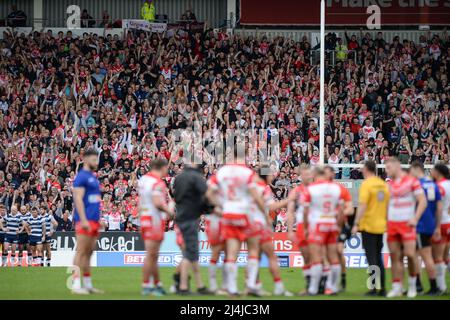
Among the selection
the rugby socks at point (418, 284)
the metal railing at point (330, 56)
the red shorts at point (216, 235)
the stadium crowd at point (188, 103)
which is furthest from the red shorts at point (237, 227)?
the metal railing at point (330, 56)

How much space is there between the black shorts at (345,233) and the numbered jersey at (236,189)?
250cm

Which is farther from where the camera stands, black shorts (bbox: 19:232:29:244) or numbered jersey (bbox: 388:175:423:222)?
black shorts (bbox: 19:232:29:244)

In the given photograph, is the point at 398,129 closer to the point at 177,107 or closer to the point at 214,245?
the point at 177,107

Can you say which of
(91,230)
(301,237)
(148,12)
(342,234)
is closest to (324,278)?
(301,237)

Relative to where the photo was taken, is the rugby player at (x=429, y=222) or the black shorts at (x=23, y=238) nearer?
the rugby player at (x=429, y=222)

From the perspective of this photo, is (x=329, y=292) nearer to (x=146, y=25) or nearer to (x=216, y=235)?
(x=216, y=235)

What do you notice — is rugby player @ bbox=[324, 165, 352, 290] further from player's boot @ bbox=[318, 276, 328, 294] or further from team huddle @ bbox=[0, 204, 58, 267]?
team huddle @ bbox=[0, 204, 58, 267]

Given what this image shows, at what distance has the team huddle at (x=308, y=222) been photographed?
1706 centimetres

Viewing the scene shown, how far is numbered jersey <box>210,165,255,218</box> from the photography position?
16953mm

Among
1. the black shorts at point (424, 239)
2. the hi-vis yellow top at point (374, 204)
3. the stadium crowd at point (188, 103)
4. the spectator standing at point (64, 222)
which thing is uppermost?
the stadium crowd at point (188, 103)

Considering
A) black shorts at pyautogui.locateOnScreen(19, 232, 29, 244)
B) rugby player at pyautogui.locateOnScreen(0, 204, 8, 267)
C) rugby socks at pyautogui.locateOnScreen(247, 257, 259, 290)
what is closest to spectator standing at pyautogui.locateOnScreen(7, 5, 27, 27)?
rugby player at pyautogui.locateOnScreen(0, 204, 8, 267)

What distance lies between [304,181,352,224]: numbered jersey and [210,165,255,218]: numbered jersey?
44.4 inches

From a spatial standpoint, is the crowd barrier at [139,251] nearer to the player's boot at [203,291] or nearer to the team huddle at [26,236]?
the team huddle at [26,236]

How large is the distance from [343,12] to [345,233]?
68.6ft
